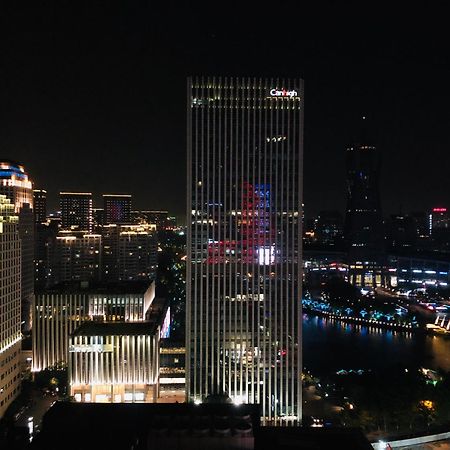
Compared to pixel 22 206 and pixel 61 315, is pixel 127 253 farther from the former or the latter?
pixel 61 315

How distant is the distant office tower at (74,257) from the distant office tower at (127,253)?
7.59 feet

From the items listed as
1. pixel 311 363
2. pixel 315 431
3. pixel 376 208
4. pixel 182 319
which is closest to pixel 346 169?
pixel 376 208

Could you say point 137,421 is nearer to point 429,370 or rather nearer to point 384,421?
point 384,421

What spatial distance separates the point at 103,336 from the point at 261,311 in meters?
7.70

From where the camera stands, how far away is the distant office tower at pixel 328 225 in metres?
118

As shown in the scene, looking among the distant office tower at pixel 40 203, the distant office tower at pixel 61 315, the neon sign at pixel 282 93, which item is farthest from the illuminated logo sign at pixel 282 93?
the distant office tower at pixel 40 203

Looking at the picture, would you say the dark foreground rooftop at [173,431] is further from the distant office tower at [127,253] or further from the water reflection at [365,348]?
the distant office tower at [127,253]

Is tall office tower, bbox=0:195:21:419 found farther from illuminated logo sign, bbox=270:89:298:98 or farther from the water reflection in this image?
the water reflection

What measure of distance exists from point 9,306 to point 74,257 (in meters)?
31.6

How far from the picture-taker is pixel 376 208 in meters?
79.1

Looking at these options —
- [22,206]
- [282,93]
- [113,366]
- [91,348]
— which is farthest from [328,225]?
[91,348]

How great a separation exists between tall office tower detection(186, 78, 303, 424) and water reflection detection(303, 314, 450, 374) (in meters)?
9.70

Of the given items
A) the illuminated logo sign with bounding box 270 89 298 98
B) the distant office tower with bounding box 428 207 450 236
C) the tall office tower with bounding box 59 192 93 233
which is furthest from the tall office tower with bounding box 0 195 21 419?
the distant office tower with bounding box 428 207 450 236

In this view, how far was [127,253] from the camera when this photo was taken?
201ft
